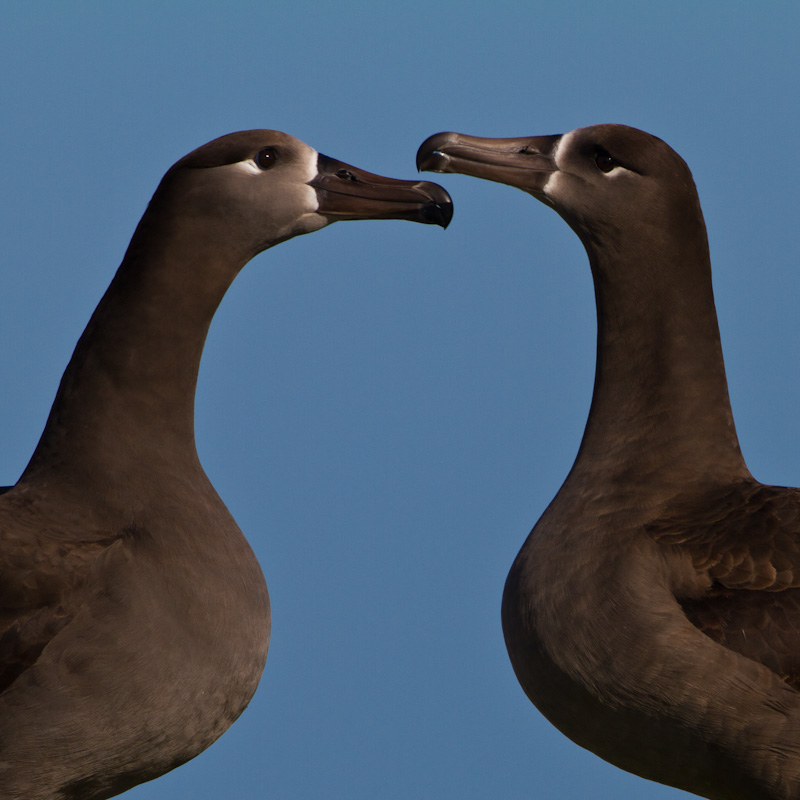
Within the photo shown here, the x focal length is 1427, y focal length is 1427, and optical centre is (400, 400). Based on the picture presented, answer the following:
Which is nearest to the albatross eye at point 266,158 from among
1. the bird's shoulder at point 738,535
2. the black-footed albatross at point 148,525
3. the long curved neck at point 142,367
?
the black-footed albatross at point 148,525

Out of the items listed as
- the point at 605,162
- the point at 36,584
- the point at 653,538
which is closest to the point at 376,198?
the point at 605,162

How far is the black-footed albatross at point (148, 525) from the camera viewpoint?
571 cm

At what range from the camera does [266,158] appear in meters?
6.57

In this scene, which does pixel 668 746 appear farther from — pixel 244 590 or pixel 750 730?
pixel 244 590

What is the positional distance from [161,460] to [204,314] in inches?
26.9

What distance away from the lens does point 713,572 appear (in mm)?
6148

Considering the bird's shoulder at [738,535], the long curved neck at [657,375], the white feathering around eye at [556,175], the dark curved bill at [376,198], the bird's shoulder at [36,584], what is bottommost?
the bird's shoulder at [36,584]

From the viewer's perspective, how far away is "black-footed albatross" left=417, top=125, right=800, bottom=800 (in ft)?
19.4

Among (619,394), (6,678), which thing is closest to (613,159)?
(619,394)

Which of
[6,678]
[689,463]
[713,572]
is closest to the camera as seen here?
[6,678]

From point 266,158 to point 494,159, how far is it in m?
1.17

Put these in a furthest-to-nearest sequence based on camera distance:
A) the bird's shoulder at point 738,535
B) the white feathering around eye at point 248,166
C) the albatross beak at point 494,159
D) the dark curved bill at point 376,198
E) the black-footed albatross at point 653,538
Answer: the albatross beak at point 494,159, the dark curved bill at point 376,198, the white feathering around eye at point 248,166, the bird's shoulder at point 738,535, the black-footed albatross at point 653,538

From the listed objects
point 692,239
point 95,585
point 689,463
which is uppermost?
point 692,239

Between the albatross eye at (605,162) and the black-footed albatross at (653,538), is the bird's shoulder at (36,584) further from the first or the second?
the albatross eye at (605,162)
